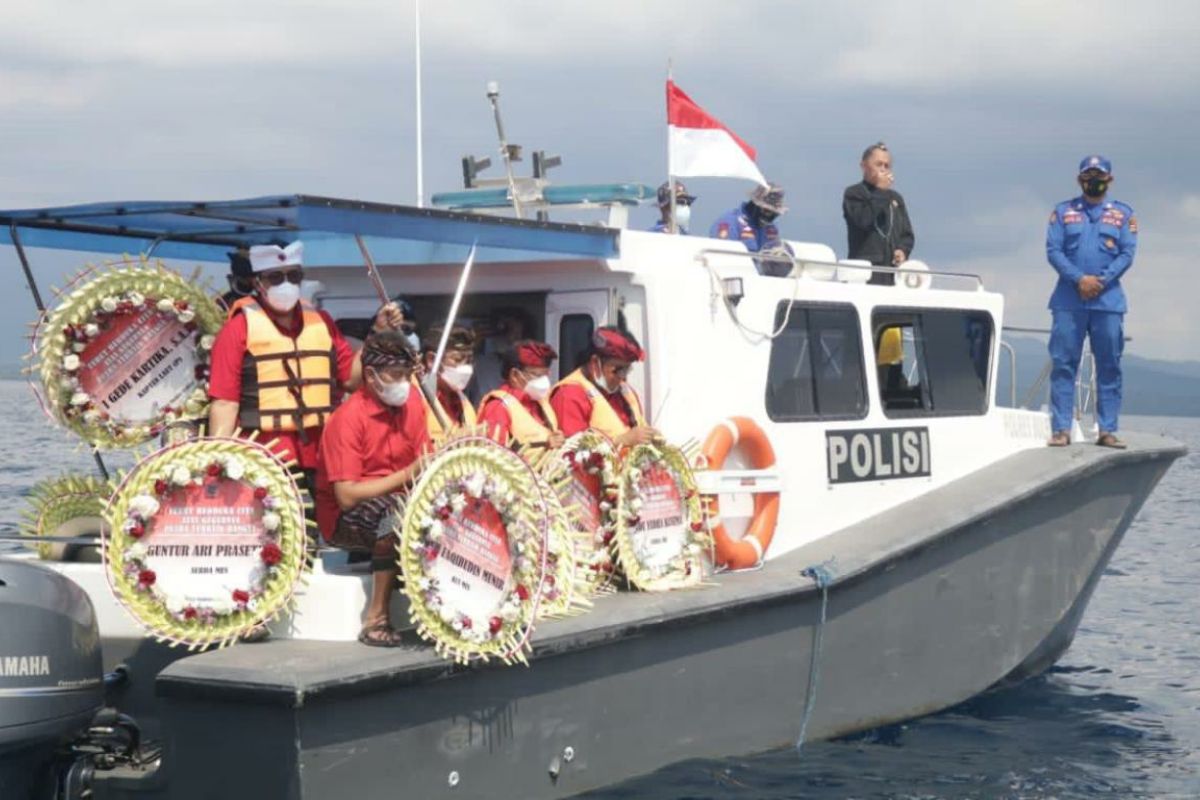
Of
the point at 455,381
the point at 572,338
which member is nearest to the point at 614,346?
the point at 572,338

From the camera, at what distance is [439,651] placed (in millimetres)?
5836

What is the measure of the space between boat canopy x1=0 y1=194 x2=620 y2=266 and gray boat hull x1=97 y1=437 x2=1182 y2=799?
1.54 m

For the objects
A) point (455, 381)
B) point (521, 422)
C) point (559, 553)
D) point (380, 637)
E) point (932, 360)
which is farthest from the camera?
point (932, 360)

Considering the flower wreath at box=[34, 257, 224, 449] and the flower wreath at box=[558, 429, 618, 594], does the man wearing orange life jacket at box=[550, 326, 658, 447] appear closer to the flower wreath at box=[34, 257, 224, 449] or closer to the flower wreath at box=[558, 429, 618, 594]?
the flower wreath at box=[558, 429, 618, 594]

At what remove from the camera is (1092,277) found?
9289mm

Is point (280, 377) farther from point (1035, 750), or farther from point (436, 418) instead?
point (1035, 750)

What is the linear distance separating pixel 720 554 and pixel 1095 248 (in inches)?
126

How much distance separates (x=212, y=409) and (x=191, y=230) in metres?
1.34

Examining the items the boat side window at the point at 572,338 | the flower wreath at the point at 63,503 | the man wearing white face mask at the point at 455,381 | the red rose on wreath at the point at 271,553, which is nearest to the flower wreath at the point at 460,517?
the red rose on wreath at the point at 271,553

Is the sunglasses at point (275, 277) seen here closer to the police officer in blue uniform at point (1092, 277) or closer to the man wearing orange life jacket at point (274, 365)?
the man wearing orange life jacket at point (274, 365)

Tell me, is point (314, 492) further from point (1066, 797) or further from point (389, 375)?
point (1066, 797)

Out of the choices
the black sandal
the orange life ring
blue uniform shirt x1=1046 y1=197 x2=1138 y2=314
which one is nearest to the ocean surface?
the orange life ring

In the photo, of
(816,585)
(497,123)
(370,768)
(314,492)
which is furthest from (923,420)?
(370,768)

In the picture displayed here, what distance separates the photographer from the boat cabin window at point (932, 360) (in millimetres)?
8797
